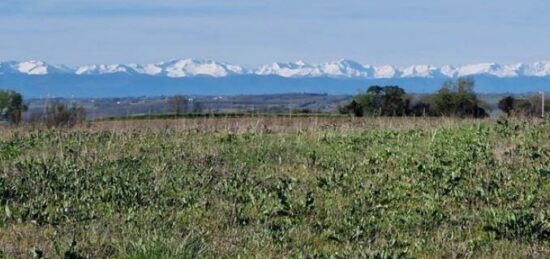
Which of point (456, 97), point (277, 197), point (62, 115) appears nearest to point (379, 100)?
point (456, 97)

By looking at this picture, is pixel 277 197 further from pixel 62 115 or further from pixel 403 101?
pixel 403 101

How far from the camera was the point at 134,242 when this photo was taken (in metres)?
5.84

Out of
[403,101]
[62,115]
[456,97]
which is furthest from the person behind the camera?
[456,97]

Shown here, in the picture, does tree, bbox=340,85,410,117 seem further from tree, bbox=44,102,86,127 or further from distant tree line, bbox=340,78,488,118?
tree, bbox=44,102,86,127

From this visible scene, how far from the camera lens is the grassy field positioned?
19.9 ft

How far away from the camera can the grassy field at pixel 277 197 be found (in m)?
6.07

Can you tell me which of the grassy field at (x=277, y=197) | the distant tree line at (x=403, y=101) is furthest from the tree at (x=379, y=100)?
the grassy field at (x=277, y=197)

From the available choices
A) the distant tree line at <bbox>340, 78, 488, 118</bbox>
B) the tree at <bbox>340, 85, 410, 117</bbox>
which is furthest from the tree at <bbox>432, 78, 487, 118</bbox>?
the tree at <bbox>340, 85, 410, 117</bbox>

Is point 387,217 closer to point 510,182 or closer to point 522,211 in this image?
point 522,211

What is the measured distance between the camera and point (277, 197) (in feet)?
25.8

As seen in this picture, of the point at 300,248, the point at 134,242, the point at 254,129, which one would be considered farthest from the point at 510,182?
the point at 254,129

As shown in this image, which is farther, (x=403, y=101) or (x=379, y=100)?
(x=379, y=100)

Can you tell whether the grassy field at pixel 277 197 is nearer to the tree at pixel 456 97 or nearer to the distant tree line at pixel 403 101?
the distant tree line at pixel 403 101

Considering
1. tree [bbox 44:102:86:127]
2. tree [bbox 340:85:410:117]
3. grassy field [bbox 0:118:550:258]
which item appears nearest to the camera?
grassy field [bbox 0:118:550:258]
